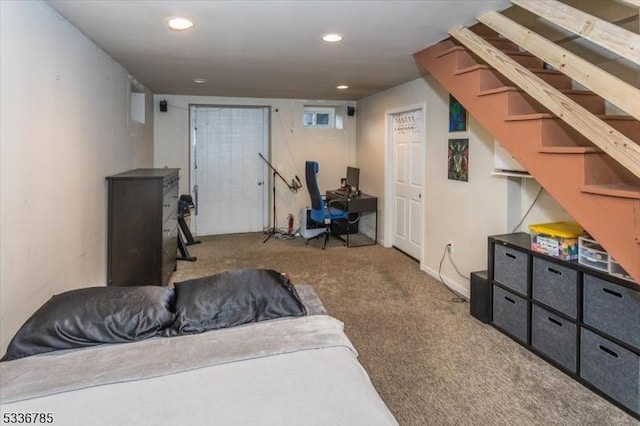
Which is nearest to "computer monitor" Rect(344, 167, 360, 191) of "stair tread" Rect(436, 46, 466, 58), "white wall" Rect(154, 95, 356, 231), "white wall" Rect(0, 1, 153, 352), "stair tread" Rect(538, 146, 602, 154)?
"white wall" Rect(154, 95, 356, 231)

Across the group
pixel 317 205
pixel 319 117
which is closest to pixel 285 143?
pixel 319 117

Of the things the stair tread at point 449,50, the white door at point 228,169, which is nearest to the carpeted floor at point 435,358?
the white door at point 228,169

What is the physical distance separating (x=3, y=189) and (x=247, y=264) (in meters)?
3.20

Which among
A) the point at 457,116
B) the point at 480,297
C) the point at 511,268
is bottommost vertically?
the point at 480,297

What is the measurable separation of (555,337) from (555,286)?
13.2 inches

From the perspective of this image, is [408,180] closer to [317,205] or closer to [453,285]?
[317,205]

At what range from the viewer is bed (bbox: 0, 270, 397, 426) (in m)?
1.17

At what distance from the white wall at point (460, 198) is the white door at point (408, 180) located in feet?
0.82

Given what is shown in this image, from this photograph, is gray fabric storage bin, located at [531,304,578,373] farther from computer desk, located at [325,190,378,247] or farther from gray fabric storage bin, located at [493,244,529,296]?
computer desk, located at [325,190,378,247]

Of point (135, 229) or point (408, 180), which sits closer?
point (135, 229)

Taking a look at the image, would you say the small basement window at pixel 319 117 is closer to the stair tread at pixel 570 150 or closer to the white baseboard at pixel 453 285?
the white baseboard at pixel 453 285

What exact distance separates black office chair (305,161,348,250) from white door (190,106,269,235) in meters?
1.26

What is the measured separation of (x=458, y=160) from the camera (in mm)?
4008

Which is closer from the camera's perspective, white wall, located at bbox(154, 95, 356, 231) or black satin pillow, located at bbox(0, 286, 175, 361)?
black satin pillow, located at bbox(0, 286, 175, 361)
